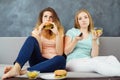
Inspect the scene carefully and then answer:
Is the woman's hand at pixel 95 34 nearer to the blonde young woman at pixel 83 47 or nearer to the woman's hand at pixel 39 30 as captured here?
the blonde young woman at pixel 83 47

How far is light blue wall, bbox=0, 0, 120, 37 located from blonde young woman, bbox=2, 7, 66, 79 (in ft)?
1.13

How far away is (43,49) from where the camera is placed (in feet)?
7.55

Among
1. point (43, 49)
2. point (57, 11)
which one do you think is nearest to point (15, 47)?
point (43, 49)

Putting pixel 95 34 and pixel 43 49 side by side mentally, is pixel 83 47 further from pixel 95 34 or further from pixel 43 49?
pixel 43 49

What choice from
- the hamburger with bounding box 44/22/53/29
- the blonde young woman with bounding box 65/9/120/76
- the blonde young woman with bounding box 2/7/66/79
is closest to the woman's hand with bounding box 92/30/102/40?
the blonde young woman with bounding box 65/9/120/76

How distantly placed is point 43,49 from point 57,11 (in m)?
0.61

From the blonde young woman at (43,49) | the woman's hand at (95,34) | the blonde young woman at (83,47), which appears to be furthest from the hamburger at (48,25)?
the woman's hand at (95,34)

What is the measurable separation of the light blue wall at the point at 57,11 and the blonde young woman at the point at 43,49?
345mm

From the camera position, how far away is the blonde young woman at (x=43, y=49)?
1.89 metres

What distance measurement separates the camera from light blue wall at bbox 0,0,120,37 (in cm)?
272

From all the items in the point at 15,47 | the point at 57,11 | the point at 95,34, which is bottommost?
the point at 15,47

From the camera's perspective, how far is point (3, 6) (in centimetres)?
277

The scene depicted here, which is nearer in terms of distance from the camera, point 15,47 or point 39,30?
point 39,30

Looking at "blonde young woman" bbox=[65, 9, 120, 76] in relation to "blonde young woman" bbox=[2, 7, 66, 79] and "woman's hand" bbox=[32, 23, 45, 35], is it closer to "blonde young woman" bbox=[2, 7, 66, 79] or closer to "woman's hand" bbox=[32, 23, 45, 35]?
"blonde young woman" bbox=[2, 7, 66, 79]
